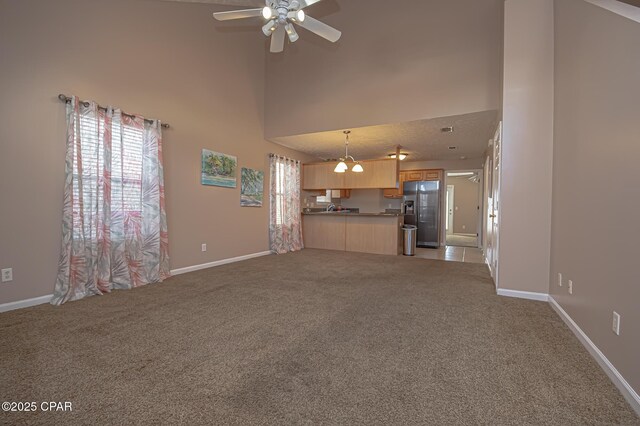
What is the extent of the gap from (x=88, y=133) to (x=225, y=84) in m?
2.51

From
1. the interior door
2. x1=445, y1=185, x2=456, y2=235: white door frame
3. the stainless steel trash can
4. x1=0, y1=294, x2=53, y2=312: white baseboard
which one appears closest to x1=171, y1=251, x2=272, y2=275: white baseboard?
x1=0, y1=294, x2=53, y2=312: white baseboard

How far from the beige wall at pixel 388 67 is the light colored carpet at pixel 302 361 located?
3177 millimetres

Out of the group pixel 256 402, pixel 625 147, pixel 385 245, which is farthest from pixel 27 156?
pixel 385 245

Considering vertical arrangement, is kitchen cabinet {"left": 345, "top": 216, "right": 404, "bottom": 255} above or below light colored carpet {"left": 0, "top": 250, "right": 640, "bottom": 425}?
above

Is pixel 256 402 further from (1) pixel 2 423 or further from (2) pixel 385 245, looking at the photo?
(2) pixel 385 245

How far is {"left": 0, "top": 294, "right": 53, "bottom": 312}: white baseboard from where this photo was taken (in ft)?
8.67

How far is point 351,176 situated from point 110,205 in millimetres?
5032

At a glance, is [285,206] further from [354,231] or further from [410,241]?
[410,241]

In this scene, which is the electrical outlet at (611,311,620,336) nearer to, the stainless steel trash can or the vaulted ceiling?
the vaulted ceiling

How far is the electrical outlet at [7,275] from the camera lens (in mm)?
2635

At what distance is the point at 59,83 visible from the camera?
2.95m

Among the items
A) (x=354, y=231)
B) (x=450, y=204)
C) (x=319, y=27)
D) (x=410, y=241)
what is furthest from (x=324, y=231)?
(x=450, y=204)

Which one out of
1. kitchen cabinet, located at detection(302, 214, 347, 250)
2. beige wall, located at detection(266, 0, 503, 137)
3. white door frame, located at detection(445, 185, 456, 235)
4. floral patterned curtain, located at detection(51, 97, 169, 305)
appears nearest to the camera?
floral patterned curtain, located at detection(51, 97, 169, 305)

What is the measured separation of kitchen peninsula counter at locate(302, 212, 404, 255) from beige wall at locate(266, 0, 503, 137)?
242 cm
